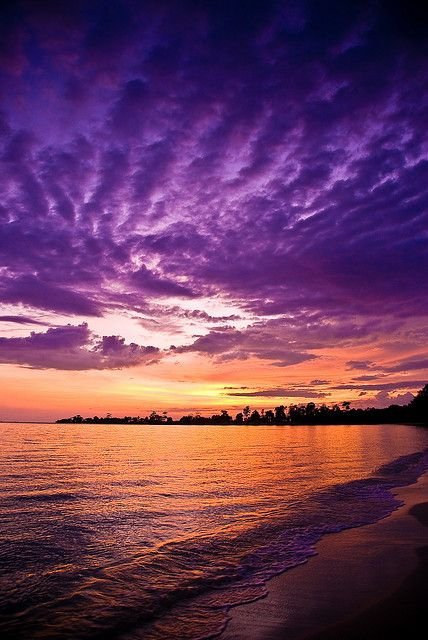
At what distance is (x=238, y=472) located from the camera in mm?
33344

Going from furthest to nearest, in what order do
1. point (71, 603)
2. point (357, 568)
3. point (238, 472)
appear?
1. point (238, 472)
2. point (357, 568)
3. point (71, 603)

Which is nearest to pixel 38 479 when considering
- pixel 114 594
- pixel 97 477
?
pixel 97 477

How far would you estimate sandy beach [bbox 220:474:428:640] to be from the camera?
279 inches

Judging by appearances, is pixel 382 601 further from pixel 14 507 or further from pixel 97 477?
pixel 97 477

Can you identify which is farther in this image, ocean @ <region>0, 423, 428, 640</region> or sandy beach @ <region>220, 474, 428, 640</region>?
ocean @ <region>0, 423, 428, 640</region>

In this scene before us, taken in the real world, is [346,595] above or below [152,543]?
above

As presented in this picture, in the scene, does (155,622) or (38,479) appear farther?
(38,479)

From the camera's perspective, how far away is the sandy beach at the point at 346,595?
709 centimetres

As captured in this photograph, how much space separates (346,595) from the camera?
8562 mm

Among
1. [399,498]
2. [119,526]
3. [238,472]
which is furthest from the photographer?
[238,472]

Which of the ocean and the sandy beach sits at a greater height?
the sandy beach

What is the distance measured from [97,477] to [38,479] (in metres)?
3.83

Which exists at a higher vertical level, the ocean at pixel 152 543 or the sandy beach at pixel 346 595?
the sandy beach at pixel 346 595

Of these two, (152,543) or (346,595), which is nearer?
(346,595)
